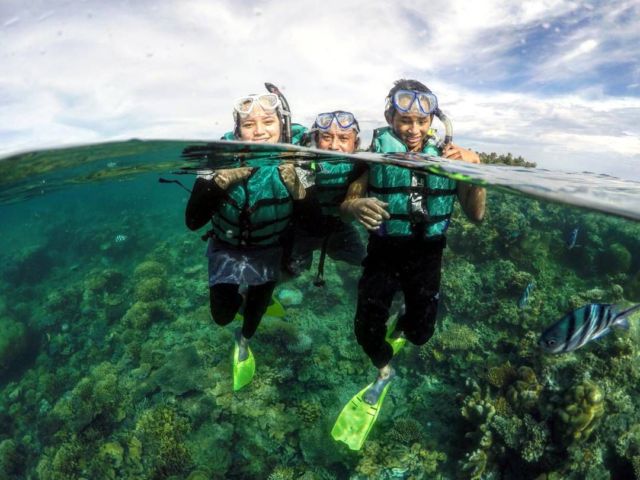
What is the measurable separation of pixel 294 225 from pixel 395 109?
249cm

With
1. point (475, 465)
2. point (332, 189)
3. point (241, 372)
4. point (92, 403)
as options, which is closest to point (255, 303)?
point (241, 372)

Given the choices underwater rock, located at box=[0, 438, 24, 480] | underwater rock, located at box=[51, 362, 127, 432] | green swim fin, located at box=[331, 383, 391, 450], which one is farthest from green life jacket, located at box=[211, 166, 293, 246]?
underwater rock, located at box=[0, 438, 24, 480]

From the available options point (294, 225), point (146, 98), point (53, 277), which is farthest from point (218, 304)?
point (53, 277)

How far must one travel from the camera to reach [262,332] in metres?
9.81

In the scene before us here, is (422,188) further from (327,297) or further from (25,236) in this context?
(25,236)

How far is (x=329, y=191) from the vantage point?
6.01 m

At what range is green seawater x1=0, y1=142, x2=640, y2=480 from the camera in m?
6.95

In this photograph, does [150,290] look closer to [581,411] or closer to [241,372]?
[241,372]

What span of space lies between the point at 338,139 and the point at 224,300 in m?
3.17

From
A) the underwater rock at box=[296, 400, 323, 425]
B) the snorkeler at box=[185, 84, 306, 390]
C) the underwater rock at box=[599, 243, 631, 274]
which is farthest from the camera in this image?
the underwater rock at box=[599, 243, 631, 274]

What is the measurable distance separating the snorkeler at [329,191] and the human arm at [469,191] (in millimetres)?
1433

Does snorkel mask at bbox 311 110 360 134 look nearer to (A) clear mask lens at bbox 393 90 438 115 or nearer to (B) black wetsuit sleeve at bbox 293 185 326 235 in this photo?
(A) clear mask lens at bbox 393 90 438 115

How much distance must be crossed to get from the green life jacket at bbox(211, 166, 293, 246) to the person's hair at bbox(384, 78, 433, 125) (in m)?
1.78

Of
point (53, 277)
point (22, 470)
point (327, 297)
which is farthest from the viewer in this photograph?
point (53, 277)
